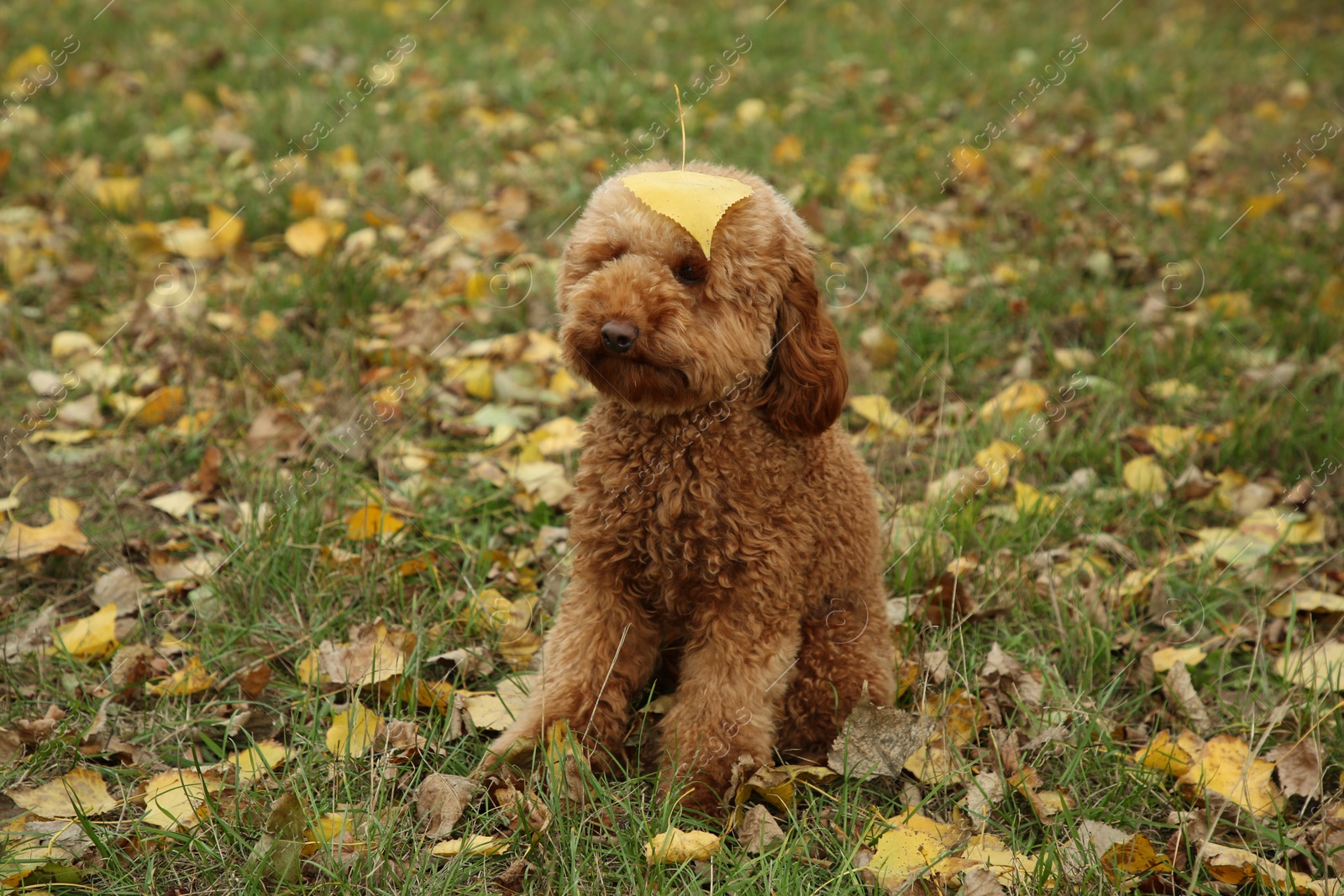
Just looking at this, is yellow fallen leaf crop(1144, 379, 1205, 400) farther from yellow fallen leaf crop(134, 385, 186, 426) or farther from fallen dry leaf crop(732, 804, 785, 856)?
yellow fallen leaf crop(134, 385, 186, 426)

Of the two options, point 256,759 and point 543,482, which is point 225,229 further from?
point 256,759

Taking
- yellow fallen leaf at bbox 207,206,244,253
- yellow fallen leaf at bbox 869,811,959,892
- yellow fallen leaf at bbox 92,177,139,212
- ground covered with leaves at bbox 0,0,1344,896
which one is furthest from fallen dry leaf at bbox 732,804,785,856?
yellow fallen leaf at bbox 92,177,139,212

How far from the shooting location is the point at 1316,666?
2.65m

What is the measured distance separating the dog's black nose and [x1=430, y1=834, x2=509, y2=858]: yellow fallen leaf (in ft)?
3.41

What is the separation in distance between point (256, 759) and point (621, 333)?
1.28m

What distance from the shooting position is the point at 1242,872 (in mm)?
2104

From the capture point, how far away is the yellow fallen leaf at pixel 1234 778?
7.61 ft

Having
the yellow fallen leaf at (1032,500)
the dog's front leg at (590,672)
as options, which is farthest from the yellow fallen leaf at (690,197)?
the yellow fallen leaf at (1032,500)

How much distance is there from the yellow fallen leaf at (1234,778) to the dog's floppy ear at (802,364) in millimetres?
1196

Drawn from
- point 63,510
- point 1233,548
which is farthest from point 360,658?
point 1233,548

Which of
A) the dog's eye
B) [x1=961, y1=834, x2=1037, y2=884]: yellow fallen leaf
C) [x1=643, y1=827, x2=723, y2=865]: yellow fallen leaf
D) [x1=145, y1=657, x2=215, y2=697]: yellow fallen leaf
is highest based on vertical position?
the dog's eye

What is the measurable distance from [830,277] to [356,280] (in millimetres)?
1974

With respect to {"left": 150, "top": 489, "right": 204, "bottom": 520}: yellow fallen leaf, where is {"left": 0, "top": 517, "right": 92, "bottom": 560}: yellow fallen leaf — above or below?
above

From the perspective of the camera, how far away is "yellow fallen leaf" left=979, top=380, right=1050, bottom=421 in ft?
12.0
